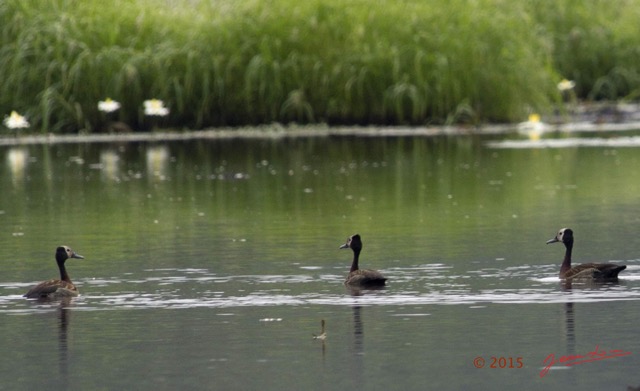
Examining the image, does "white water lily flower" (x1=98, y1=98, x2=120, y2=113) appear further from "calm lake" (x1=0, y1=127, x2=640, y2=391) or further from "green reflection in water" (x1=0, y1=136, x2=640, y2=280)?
"calm lake" (x1=0, y1=127, x2=640, y2=391)

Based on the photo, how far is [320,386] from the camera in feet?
36.8

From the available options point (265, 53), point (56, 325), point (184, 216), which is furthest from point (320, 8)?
point (56, 325)

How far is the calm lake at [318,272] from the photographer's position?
39.0 ft

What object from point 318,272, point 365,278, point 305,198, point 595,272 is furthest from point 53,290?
point 305,198

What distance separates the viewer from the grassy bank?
127ft

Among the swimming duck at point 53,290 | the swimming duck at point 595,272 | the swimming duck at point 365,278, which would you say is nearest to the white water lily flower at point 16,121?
the swimming duck at point 53,290

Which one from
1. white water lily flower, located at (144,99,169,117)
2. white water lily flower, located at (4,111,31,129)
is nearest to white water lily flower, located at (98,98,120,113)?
white water lily flower, located at (144,99,169,117)

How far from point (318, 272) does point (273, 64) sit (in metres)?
22.3

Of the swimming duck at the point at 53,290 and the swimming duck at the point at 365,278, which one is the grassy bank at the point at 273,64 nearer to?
the swimming duck at the point at 365,278

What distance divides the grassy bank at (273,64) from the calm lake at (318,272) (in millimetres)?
6475

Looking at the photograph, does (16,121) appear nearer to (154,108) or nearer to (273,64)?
(154,108)

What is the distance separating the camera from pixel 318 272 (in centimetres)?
1689

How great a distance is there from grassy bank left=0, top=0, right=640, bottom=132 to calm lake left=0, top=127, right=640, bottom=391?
6475 mm

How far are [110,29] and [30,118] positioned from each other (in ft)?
8.83
